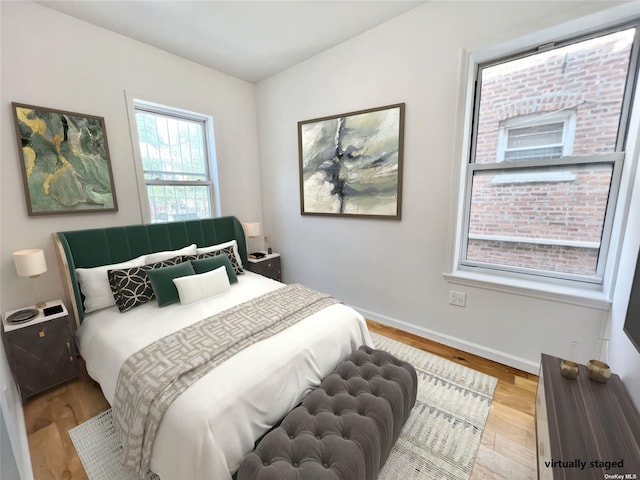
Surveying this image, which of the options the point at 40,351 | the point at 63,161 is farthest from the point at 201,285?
the point at 63,161

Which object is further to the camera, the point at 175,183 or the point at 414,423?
the point at 175,183

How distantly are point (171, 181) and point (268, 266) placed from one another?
1.49 meters

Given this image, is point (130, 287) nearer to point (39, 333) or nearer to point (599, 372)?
point (39, 333)

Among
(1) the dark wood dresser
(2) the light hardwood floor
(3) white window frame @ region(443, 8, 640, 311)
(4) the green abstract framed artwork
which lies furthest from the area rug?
(4) the green abstract framed artwork

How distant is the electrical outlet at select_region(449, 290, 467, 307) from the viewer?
2244 millimetres

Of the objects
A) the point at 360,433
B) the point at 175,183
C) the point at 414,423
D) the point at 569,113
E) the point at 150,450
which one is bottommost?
the point at 414,423

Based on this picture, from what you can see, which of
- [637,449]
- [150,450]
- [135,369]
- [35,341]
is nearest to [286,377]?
[150,450]

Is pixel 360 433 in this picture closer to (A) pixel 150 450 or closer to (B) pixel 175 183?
(A) pixel 150 450

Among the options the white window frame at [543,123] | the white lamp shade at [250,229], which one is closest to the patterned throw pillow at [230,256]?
the white lamp shade at [250,229]

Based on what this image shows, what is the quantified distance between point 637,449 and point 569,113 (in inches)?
77.5

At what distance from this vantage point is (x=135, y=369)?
1.36 m

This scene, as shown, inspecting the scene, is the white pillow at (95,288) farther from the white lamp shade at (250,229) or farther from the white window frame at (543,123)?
the white window frame at (543,123)

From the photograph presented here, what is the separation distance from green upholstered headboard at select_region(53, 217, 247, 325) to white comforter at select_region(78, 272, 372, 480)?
407 mm

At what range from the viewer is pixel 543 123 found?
1.90 m
